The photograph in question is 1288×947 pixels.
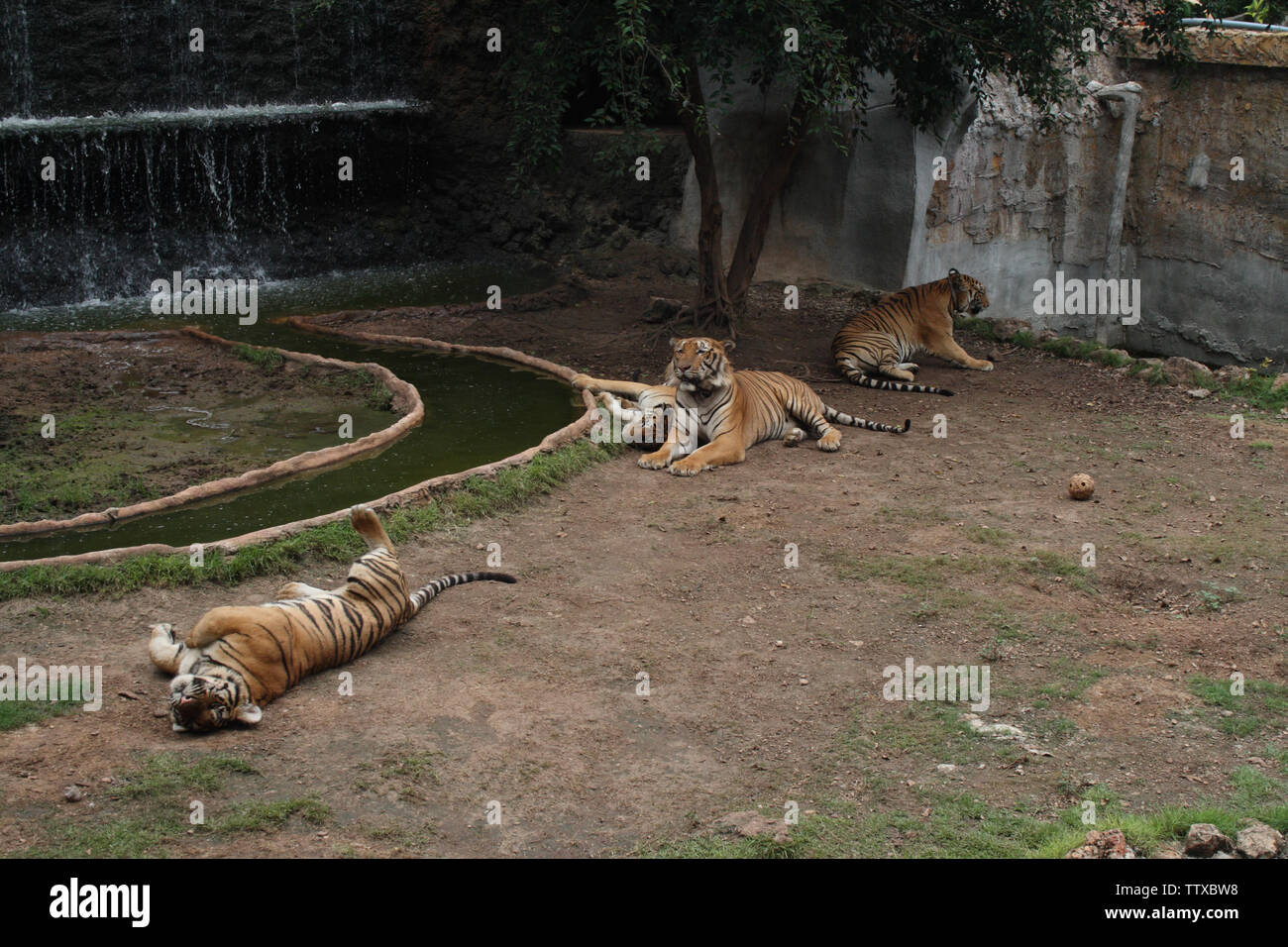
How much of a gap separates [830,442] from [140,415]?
4400 mm

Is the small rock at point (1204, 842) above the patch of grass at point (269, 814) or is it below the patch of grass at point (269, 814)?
above

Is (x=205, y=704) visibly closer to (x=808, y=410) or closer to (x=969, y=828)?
(x=969, y=828)

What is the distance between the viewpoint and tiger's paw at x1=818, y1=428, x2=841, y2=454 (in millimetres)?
8023

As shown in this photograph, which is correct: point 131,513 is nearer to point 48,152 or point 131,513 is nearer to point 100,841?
point 100,841

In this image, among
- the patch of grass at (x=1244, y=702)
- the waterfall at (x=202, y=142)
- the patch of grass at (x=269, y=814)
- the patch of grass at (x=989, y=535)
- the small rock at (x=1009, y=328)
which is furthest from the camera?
the waterfall at (x=202, y=142)

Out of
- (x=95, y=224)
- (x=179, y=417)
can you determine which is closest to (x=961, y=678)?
(x=179, y=417)

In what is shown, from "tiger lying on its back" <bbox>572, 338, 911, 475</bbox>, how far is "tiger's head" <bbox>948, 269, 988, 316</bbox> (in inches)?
92.1

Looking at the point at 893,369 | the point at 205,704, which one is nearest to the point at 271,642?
the point at 205,704

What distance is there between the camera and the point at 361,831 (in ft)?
12.6

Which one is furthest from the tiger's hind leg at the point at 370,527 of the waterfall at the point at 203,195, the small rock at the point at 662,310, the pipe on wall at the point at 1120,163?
the pipe on wall at the point at 1120,163

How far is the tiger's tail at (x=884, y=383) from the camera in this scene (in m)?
9.46

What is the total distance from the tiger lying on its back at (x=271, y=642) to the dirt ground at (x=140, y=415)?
1.98m

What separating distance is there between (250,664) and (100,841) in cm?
94

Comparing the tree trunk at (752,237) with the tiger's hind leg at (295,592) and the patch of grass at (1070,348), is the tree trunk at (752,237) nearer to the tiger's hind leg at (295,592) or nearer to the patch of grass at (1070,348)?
the patch of grass at (1070,348)
